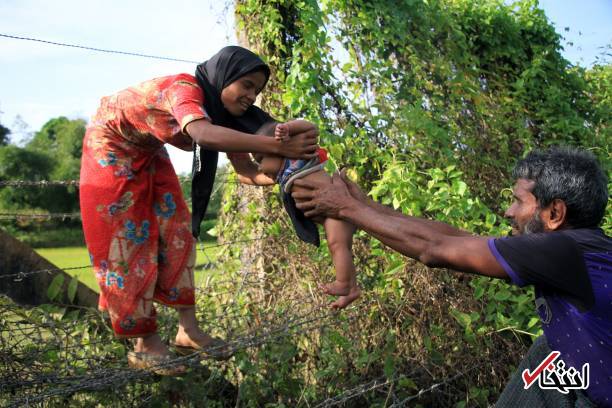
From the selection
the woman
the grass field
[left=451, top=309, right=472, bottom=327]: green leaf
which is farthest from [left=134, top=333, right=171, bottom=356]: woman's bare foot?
[left=451, top=309, right=472, bottom=327]: green leaf

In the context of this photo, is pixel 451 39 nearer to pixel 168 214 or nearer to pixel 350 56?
pixel 350 56

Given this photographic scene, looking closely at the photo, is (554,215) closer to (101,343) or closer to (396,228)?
(396,228)

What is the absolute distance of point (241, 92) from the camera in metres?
2.63

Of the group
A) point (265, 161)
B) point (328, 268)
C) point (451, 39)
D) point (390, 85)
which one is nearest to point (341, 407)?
point (328, 268)

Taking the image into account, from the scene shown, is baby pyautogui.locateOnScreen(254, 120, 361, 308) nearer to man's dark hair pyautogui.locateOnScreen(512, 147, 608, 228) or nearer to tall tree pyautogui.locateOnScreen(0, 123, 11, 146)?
man's dark hair pyautogui.locateOnScreen(512, 147, 608, 228)

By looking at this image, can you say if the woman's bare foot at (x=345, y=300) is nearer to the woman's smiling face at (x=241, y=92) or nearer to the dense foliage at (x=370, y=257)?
the dense foliage at (x=370, y=257)

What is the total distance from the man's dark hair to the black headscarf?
1179 millimetres

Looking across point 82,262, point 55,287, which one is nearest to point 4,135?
point 82,262

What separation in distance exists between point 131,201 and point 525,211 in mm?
1673

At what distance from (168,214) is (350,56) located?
2033 mm

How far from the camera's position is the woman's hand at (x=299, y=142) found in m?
2.42

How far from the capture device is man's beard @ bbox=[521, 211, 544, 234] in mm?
2365

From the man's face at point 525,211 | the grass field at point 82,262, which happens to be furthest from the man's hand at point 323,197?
the grass field at point 82,262

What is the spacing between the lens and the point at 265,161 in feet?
8.34
